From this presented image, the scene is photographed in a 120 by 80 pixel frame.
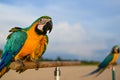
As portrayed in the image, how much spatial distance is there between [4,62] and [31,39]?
1.08ft

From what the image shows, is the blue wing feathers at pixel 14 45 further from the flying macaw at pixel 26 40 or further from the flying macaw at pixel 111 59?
the flying macaw at pixel 111 59

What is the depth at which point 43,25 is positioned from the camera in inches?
125

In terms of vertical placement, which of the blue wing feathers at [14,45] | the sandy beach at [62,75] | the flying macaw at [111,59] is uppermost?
the blue wing feathers at [14,45]

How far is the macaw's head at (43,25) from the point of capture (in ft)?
10.4

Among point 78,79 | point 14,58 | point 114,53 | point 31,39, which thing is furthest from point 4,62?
point 78,79

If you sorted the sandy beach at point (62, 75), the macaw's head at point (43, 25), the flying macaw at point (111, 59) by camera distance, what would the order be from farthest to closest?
1. the sandy beach at point (62, 75)
2. the flying macaw at point (111, 59)
3. the macaw's head at point (43, 25)

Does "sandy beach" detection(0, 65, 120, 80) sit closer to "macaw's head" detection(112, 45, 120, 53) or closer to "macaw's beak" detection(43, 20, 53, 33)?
"macaw's head" detection(112, 45, 120, 53)

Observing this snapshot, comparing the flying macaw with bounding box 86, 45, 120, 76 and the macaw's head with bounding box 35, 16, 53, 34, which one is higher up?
the macaw's head with bounding box 35, 16, 53, 34

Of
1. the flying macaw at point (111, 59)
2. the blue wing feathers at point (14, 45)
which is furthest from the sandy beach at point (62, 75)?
the blue wing feathers at point (14, 45)

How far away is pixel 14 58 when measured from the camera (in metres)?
3.19

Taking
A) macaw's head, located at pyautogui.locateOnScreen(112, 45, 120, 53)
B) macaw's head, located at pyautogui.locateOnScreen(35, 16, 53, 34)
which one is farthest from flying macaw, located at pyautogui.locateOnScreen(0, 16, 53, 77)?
macaw's head, located at pyautogui.locateOnScreen(112, 45, 120, 53)

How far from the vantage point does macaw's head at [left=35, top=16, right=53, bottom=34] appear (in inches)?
125

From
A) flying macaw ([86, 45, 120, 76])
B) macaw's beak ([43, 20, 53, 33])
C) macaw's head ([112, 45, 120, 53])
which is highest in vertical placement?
macaw's beak ([43, 20, 53, 33])

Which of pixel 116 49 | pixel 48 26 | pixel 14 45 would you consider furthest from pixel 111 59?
pixel 14 45
